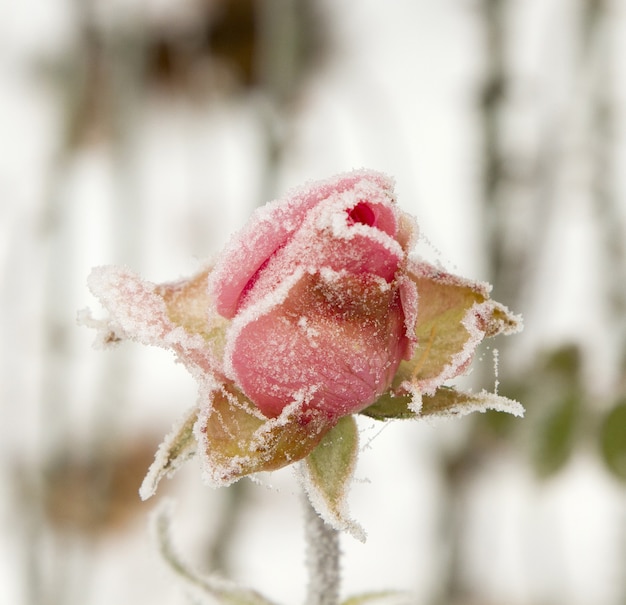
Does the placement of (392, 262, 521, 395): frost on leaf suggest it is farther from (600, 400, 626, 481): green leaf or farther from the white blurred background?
(600, 400, 626, 481): green leaf

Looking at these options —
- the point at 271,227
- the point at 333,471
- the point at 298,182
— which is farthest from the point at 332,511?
the point at 298,182

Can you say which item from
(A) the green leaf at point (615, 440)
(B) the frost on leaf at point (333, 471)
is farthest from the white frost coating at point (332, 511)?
(A) the green leaf at point (615, 440)

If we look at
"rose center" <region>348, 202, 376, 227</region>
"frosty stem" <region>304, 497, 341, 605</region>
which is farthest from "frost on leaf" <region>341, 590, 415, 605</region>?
"rose center" <region>348, 202, 376, 227</region>

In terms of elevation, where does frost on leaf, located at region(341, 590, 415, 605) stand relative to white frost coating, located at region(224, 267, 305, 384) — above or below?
below

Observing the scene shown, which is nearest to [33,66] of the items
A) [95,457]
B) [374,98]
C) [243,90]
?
[243,90]

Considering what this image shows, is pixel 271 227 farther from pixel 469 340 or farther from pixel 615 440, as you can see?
pixel 615 440

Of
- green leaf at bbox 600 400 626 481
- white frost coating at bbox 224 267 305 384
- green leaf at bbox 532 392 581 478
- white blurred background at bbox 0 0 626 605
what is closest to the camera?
white frost coating at bbox 224 267 305 384

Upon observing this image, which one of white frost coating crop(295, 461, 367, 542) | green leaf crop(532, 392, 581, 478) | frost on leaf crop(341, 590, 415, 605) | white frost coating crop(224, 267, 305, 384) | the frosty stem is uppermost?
green leaf crop(532, 392, 581, 478)

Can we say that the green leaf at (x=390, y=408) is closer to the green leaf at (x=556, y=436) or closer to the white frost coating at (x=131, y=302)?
the white frost coating at (x=131, y=302)
